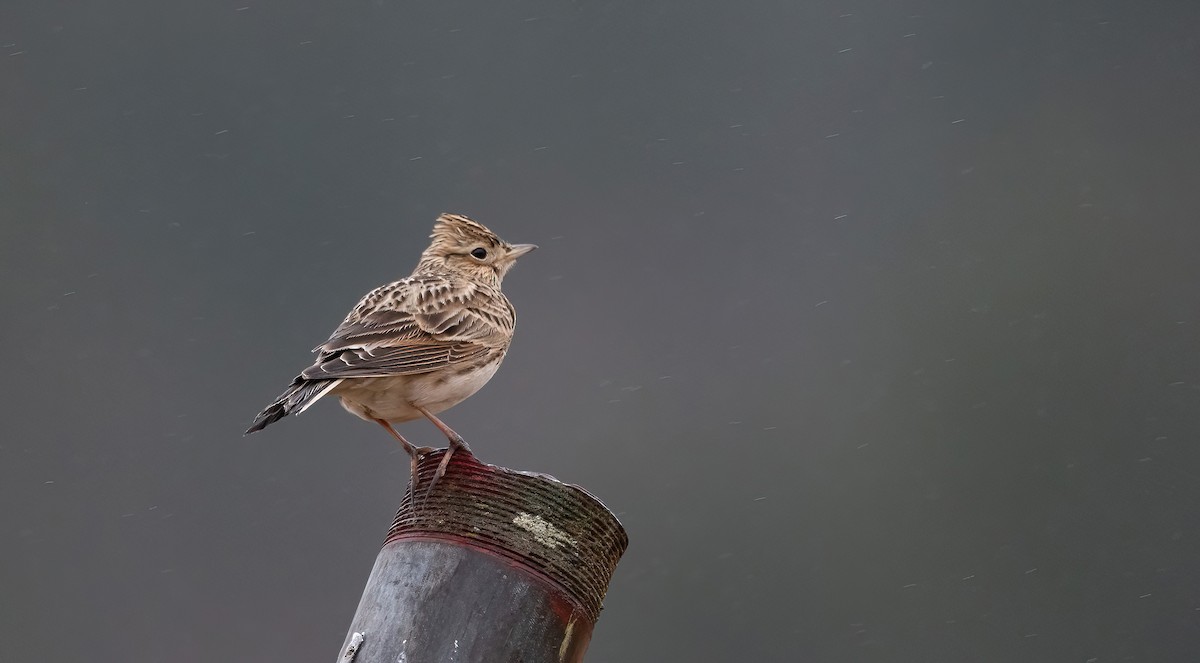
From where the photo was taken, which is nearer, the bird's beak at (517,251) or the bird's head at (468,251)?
the bird's head at (468,251)

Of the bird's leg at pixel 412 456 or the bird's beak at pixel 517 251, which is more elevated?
the bird's beak at pixel 517 251

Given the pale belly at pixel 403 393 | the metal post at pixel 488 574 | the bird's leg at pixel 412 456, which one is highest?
the pale belly at pixel 403 393

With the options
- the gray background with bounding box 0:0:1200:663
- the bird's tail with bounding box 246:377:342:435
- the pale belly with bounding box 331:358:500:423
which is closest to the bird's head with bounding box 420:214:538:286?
the pale belly with bounding box 331:358:500:423

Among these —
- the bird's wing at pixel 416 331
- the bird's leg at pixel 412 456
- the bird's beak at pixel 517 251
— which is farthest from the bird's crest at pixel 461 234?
the bird's leg at pixel 412 456

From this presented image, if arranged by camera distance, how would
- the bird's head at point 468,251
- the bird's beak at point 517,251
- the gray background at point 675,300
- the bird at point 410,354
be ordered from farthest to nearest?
the gray background at point 675,300, the bird's beak at point 517,251, the bird's head at point 468,251, the bird at point 410,354

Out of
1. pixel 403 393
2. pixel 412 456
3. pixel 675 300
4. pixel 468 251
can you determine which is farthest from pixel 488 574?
pixel 675 300

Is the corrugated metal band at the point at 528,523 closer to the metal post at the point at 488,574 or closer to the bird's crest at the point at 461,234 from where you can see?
the metal post at the point at 488,574

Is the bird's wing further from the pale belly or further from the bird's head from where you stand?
the bird's head

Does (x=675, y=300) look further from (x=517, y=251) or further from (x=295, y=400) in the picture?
(x=295, y=400)
